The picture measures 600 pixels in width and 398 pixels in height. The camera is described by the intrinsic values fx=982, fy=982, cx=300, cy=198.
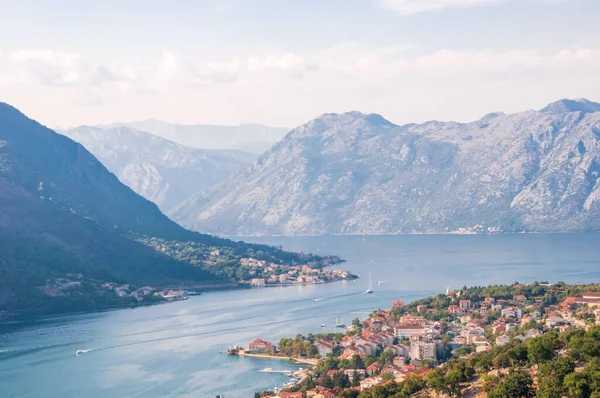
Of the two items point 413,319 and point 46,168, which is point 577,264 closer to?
point 413,319

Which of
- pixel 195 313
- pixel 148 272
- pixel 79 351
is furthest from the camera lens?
pixel 148 272

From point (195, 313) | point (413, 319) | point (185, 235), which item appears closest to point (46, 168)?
point (185, 235)

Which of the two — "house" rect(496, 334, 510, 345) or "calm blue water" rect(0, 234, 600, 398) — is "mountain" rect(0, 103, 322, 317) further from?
"house" rect(496, 334, 510, 345)

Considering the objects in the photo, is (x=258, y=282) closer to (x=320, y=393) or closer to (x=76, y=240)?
(x=76, y=240)

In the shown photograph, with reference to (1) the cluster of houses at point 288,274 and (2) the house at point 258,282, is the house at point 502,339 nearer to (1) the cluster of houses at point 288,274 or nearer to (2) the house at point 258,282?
(1) the cluster of houses at point 288,274

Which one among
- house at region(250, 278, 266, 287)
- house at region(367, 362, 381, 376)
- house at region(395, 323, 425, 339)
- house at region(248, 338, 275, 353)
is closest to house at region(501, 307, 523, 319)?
house at region(395, 323, 425, 339)
